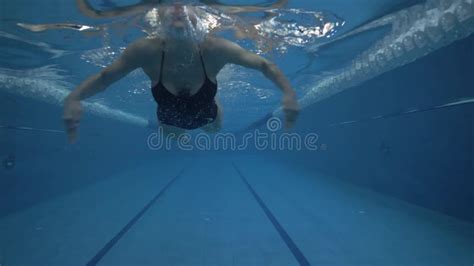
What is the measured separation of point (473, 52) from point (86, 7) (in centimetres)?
872

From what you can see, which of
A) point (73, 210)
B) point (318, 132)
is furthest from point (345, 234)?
point (318, 132)

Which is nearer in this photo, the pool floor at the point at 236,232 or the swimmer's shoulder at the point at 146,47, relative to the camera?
the swimmer's shoulder at the point at 146,47

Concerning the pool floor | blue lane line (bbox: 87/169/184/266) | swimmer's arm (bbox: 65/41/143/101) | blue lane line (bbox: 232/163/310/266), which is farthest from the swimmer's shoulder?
blue lane line (bbox: 232/163/310/266)

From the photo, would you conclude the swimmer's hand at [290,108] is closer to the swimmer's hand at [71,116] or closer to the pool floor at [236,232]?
the swimmer's hand at [71,116]

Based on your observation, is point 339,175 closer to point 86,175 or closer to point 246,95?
Result: point 246,95

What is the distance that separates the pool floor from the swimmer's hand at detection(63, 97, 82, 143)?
9.70 feet

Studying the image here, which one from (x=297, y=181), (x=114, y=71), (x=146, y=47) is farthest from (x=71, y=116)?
(x=297, y=181)

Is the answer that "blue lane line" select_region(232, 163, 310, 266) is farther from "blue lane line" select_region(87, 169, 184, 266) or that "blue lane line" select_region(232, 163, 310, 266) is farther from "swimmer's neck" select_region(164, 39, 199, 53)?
"swimmer's neck" select_region(164, 39, 199, 53)

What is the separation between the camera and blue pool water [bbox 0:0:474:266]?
20.6 feet

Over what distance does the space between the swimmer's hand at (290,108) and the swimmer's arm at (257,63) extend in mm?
38

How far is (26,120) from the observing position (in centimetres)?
1099

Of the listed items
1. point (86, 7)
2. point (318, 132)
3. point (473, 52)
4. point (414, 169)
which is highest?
point (86, 7)

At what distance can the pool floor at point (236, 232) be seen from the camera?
18.8 ft

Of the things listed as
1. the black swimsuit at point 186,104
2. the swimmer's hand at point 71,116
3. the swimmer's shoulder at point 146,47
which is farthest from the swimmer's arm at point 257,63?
the swimmer's hand at point 71,116
